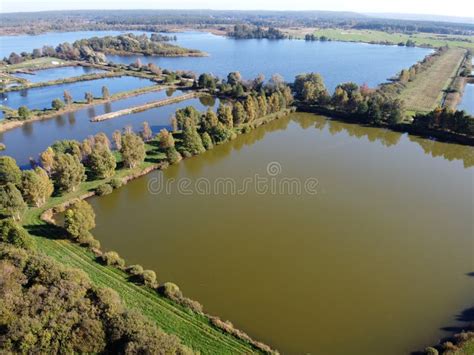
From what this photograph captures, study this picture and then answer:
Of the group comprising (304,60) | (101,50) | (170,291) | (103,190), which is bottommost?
(170,291)

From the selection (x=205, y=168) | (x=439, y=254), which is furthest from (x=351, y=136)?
(x=439, y=254)

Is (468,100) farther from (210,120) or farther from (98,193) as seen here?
(98,193)

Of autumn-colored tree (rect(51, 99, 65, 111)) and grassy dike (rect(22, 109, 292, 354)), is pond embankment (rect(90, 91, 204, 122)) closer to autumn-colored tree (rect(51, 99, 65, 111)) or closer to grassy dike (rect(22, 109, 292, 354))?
autumn-colored tree (rect(51, 99, 65, 111))

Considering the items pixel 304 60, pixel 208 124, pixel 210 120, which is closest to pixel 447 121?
pixel 210 120

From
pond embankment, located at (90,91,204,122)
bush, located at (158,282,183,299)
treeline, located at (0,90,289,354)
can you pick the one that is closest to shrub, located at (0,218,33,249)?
treeline, located at (0,90,289,354)

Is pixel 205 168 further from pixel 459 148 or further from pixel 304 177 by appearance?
pixel 459 148

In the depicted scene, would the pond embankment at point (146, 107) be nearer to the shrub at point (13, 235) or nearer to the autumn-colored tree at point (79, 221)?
the autumn-colored tree at point (79, 221)
